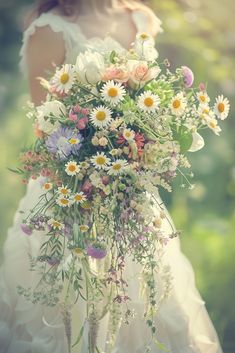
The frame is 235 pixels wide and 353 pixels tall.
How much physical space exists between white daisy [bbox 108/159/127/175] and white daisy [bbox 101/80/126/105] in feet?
0.66

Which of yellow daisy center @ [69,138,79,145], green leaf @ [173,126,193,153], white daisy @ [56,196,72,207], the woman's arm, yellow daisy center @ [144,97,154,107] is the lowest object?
white daisy @ [56,196,72,207]

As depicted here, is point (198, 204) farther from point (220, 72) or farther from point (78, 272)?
point (78, 272)

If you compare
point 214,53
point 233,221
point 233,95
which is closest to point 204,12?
point 214,53

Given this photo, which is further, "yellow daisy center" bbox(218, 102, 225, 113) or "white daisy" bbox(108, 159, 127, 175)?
"yellow daisy center" bbox(218, 102, 225, 113)

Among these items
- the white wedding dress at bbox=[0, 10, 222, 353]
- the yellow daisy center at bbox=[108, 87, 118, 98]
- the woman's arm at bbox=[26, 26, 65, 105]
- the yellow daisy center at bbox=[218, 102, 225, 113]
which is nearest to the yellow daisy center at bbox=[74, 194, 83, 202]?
the yellow daisy center at bbox=[108, 87, 118, 98]

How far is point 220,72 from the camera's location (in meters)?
5.50

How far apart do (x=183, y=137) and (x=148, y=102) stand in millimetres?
209

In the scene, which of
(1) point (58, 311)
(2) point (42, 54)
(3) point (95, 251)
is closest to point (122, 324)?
(1) point (58, 311)

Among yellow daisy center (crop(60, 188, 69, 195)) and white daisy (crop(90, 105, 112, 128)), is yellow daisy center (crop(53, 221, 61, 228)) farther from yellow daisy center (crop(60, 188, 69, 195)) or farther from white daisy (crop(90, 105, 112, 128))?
white daisy (crop(90, 105, 112, 128))

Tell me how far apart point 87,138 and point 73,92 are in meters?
0.19

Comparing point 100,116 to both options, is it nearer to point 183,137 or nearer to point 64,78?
point 64,78

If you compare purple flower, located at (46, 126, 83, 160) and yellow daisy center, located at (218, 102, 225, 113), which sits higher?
yellow daisy center, located at (218, 102, 225, 113)

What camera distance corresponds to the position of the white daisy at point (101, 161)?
231 cm

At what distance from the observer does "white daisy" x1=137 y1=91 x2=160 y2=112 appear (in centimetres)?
234
